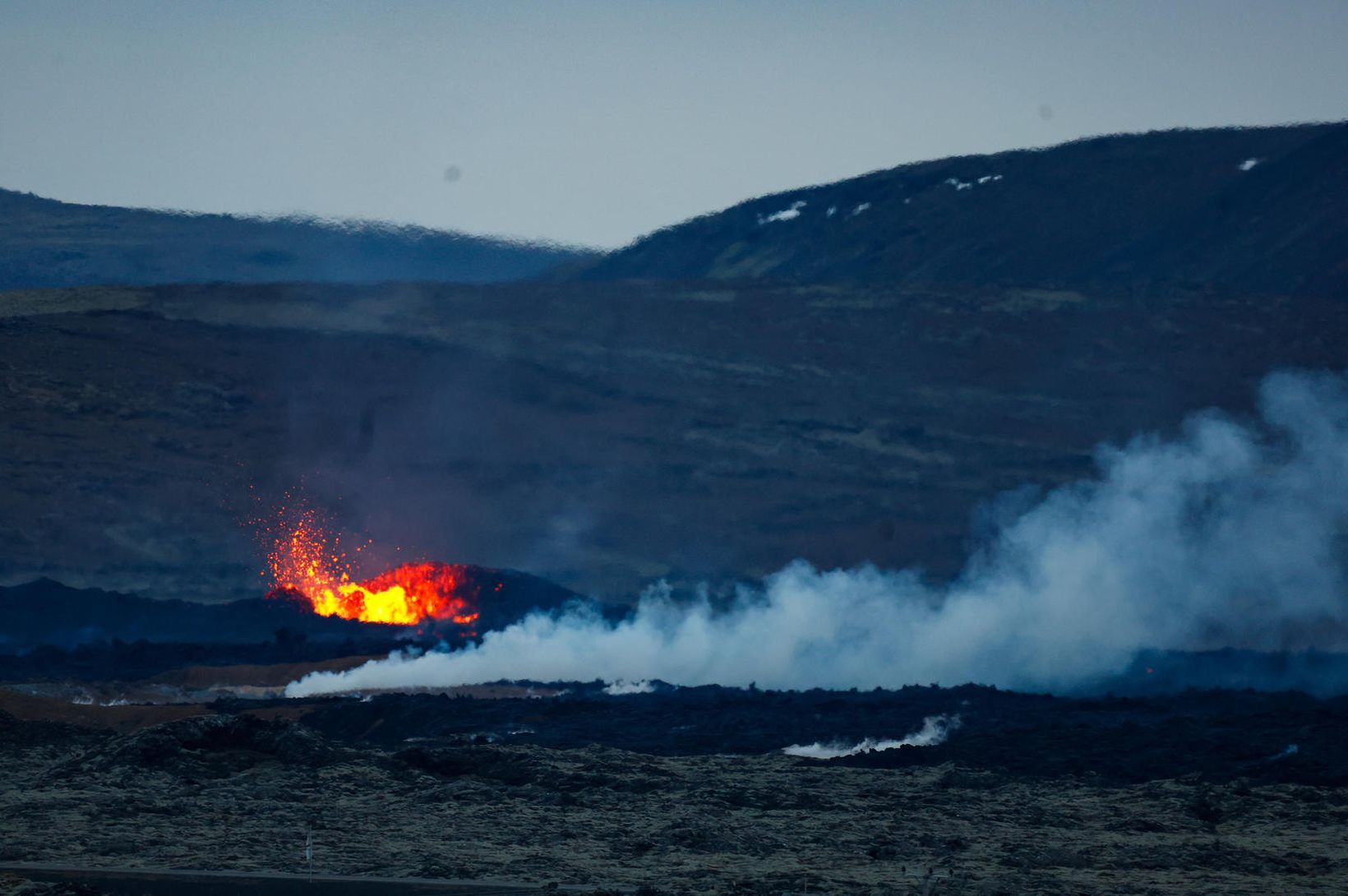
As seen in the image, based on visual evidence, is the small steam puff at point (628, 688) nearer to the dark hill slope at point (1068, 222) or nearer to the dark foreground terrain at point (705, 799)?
the dark foreground terrain at point (705, 799)

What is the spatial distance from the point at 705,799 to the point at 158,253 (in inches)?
5109

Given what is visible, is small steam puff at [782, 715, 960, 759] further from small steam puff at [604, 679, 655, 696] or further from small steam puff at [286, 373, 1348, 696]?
small steam puff at [286, 373, 1348, 696]

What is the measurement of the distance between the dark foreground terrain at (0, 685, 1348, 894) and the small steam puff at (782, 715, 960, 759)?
447 mm

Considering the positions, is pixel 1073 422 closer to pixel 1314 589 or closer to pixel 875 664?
pixel 1314 589

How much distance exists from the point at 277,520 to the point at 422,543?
7428 millimetres

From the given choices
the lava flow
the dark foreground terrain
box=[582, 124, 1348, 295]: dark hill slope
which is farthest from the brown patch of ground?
box=[582, 124, 1348, 295]: dark hill slope

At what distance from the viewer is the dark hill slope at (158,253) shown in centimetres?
11362

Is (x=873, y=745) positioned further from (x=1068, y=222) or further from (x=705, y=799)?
(x=1068, y=222)

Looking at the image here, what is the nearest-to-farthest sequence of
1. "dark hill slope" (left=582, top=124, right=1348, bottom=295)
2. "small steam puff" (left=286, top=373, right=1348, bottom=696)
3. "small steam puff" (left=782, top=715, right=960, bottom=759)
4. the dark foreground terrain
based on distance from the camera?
1. the dark foreground terrain
2. "small steam puff" (left=782, top=715, right=960, bottom=759)
3. "small steam puff" (left=286, top=373, right=1348, bottom=696)
4. "dark hill slope" (left=582, top=124, right=1348, bottom=295)

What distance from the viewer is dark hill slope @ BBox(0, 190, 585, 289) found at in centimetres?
11362

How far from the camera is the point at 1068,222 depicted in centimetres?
12975

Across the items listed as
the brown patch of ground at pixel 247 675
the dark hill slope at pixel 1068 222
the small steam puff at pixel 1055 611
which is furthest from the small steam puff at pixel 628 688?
the dark hill slope at pixel 1068 222


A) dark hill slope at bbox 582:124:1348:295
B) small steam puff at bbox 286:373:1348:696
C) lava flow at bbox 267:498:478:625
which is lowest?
lava flow at bbox 267:498:478:625

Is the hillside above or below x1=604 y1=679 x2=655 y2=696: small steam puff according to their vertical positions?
above
